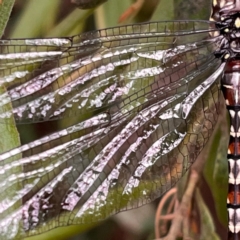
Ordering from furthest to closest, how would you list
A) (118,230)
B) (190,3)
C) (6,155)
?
(118,230)
(190,3)
(6,155)

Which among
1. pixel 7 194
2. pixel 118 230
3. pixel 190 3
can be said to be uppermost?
pixel 190 3

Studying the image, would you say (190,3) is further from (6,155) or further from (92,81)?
(6,155)

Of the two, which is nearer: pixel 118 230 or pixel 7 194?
pixel 7 194

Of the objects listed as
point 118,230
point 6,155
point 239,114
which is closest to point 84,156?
point 6,155

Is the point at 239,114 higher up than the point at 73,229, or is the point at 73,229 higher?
the point at 239,114
